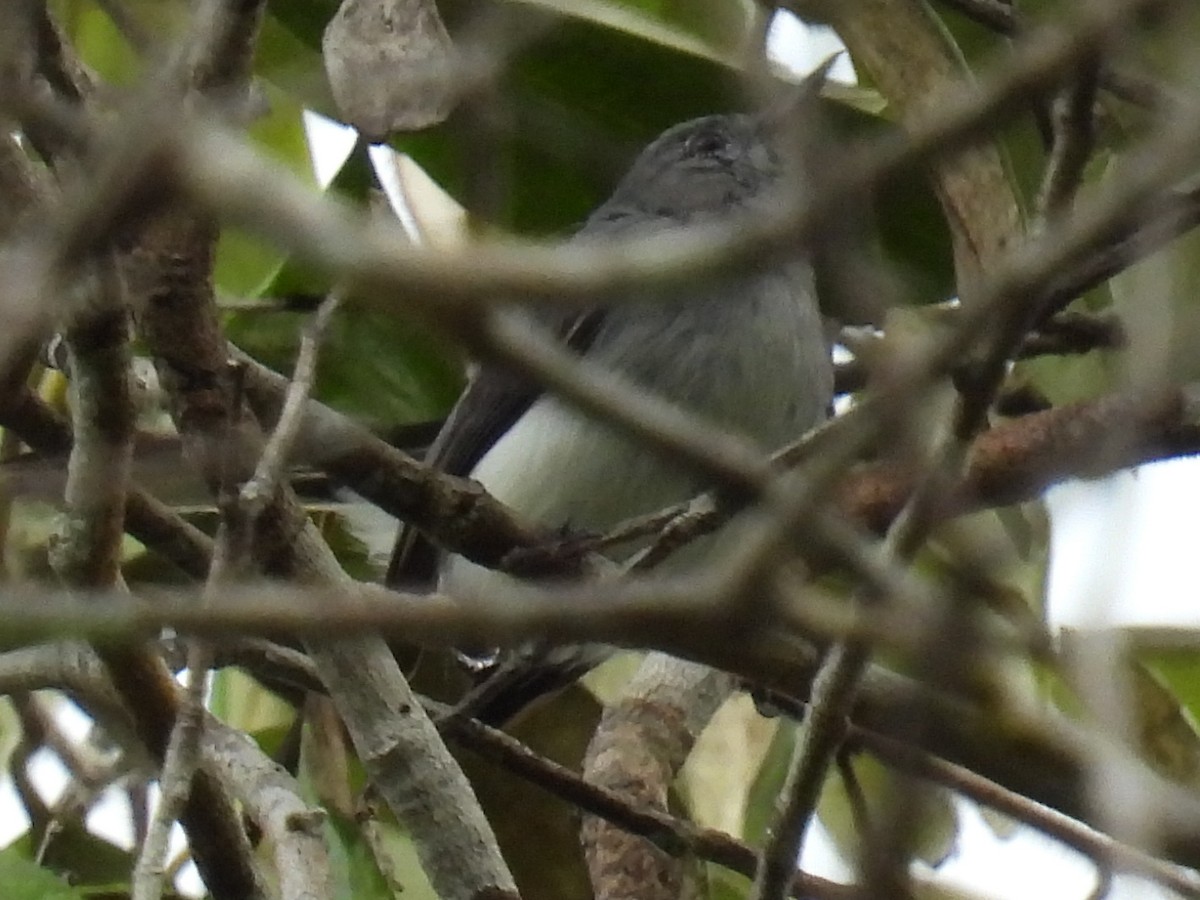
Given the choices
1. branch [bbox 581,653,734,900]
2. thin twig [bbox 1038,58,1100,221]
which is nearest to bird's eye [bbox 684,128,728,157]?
branch [bbox 581,653,734,900]

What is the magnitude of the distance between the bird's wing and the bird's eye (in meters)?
0.44

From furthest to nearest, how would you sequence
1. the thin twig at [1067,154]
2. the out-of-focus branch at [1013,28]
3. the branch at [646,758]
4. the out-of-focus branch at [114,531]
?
the branch at [646,758], the out-of-focus branch at [1013,28], the out-of-focus branch at [114,531], the thin twig at [1067,154]

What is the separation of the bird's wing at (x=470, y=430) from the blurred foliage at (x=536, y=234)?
0.05 m

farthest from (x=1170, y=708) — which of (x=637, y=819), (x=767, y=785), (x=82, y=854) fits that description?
(x=82, y=854)

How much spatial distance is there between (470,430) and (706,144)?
2.21 ft

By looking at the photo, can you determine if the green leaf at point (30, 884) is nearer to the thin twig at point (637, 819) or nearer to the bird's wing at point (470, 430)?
the thin twig at point (637, 819)

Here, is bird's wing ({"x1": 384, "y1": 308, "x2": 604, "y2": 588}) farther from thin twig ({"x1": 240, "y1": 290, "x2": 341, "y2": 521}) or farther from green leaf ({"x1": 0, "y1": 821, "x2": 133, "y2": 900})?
thin twig ({"x1": 240, "y1": 290, "x2": 341, "y2": 521})

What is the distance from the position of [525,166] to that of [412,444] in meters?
0.54

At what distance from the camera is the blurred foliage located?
2029 mm

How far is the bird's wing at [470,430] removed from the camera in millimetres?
2455

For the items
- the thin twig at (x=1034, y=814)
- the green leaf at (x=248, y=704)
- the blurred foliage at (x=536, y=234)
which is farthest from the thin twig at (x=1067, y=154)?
the green leaf at (x=248, y=704)

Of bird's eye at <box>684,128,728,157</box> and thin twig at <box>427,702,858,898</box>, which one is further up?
bird's eye at <box>684,128,728,157</box>

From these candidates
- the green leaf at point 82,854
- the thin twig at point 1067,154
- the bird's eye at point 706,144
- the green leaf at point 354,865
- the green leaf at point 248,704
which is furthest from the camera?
the bird's eye at point 706,144

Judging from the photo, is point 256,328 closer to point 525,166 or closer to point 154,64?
point 525,166
